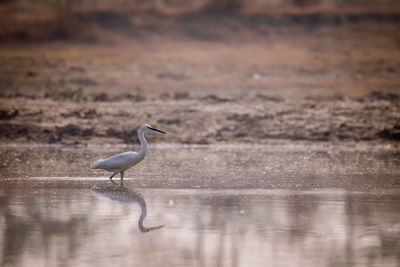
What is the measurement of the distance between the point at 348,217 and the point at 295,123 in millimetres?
11356

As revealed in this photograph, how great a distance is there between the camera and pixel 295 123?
803 inches

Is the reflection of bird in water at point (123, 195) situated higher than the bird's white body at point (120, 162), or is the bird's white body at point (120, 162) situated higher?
the bird's white body at point (120, 162)

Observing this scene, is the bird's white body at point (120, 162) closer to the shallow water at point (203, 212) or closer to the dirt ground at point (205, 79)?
the shallow water at point (203, 212)

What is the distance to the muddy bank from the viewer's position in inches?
768

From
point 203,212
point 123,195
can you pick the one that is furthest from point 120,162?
point 203,212

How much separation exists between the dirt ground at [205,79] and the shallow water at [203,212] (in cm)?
427

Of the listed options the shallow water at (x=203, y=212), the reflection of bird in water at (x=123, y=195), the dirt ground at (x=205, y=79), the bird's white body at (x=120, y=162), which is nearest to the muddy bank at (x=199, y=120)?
the dirt ground at (x=205, y=79)

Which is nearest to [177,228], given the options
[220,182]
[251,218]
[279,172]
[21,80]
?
[251,218]

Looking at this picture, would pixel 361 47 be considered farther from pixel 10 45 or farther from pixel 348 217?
pixel 348 217

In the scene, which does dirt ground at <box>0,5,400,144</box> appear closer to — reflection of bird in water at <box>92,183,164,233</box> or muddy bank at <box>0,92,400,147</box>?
muddy bank at <box>0,92,400,147</box>

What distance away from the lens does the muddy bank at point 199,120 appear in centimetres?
1950

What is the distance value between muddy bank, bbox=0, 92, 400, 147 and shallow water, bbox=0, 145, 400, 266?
370 centimetres

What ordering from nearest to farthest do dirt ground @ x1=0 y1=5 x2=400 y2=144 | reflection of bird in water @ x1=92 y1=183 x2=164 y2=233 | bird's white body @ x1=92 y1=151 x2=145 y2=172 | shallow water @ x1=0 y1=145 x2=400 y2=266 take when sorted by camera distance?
shallow water @ x1=0 y1=145 x2=400 y2=266
reflection of bird in water @ x1=92 y1=183 x2=164 y2=233
bird's white body @ x1=92 y1=151 x2=145 y2=172
dirt ground @ x1=0 y1=5 x2=400 y2=144

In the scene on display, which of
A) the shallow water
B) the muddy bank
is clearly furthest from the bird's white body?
the muddy bank
